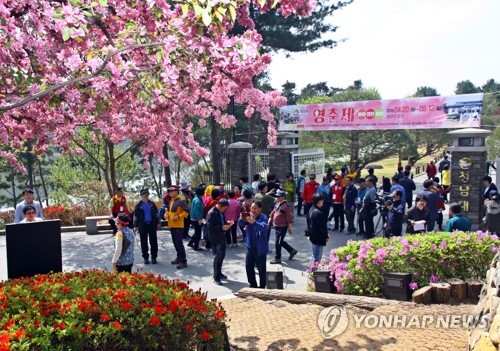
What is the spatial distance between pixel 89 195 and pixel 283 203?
12.9 metres

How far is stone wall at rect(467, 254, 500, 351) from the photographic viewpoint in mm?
3648

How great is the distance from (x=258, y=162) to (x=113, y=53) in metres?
14.3

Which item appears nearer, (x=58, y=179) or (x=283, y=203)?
(x=283, y=203)

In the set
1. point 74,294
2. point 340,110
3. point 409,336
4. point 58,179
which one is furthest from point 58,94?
point 58,179

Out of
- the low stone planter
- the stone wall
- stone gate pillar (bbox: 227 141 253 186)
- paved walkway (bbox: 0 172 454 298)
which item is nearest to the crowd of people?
paved walkway (bbox: 0 172 454 298)

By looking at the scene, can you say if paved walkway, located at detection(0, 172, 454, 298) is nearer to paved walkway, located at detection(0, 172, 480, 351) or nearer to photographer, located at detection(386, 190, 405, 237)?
paved walkway, located at detection(0, 172, 480, 351)

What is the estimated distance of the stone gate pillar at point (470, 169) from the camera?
14.9m

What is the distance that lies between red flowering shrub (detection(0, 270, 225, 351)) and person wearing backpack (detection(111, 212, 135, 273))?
91.1 inches

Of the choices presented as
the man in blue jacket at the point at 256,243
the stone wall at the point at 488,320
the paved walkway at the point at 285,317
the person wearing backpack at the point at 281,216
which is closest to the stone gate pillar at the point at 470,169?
the paved walkway at the point at 285,317

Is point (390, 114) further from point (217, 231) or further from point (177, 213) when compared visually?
point (217, 231)

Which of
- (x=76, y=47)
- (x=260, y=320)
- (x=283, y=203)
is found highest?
(x=76, y=47)

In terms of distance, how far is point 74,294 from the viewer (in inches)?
202

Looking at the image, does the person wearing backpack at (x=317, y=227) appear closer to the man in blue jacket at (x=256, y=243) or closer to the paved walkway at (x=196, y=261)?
the paved walkway at (x=196, y=261)

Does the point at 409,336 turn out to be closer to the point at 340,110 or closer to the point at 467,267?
→ the point at 467,267
